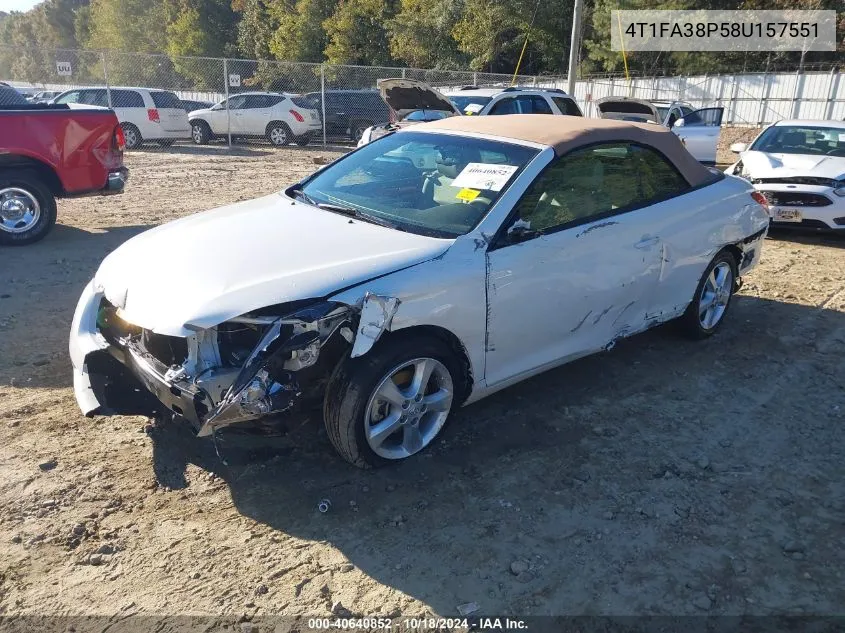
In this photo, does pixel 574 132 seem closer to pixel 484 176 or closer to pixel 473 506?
pixel 484 176

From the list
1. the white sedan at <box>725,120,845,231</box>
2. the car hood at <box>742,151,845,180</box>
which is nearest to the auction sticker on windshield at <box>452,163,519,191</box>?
the white sedan at <box>725,120,845,231</box>

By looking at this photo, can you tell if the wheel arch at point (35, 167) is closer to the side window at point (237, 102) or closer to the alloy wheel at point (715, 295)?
the alloy wheel at point (715, 295)

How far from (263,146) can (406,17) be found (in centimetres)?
2184

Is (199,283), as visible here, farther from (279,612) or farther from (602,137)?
(602,137)

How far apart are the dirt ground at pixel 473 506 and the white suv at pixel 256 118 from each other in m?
16.1

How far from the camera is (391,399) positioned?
329 cm

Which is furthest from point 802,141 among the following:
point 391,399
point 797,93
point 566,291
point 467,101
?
point 797,93

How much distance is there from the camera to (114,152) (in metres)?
7.92

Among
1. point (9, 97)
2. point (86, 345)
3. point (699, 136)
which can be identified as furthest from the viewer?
point (699, 136)

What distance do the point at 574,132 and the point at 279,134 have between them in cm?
1723

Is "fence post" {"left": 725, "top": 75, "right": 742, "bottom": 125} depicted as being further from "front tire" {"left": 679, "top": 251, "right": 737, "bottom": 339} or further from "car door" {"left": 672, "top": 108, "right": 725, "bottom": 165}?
"front tire" {"left": 679, "top": 251, "right": 737, "bottom": 339}

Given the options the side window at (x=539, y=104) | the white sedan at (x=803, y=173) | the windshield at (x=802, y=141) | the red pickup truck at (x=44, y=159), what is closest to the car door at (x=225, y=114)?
the side window at (x=539, y=104)

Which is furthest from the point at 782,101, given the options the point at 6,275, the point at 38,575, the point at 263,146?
the point at 38,575

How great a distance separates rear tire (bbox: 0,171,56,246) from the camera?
24.3 ft
